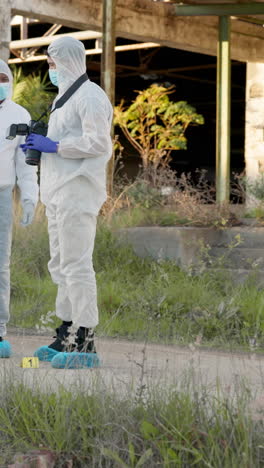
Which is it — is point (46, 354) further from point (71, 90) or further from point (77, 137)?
point (71, 90)

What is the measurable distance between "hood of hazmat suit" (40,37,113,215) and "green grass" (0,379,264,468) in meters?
1.54

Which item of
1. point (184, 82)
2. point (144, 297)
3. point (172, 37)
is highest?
point (184, 82)

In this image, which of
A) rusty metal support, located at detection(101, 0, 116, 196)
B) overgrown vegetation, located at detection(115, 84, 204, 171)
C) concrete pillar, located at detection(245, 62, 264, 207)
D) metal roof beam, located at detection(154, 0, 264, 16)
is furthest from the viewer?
overgrown vegetation, located at detection(115, 84, 204, 171)

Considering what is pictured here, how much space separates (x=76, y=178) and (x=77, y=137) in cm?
21

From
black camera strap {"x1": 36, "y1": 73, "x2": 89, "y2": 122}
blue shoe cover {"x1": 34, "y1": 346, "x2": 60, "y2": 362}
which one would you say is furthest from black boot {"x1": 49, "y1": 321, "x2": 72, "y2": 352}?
black camera strap {"x1": 36, "y1": 73, "x2": 89, "y2": 122}

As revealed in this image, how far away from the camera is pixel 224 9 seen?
13.5 m

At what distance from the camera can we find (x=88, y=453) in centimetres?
358

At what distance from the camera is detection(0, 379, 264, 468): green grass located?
3.37 meters

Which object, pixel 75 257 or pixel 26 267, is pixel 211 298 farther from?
pixel 75 257

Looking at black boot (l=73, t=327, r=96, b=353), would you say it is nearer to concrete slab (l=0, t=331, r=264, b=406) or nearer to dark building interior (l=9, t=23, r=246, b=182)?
concrete slab (l=0, t=331, r=264, b=406)

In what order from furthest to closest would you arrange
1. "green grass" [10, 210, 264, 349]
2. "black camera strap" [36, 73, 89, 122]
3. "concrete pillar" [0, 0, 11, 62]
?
"concrete pillar" [0, 0, 11, 62] < "green grass" [10, 210, 264, 349] < "black camera strap" [36, 73, 89, 122]

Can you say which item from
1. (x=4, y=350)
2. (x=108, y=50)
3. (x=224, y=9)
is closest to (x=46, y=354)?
(x=4, y=350)

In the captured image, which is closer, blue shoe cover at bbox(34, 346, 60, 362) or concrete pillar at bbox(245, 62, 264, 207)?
blue shoe cover at bbox(34, 346, 60, 362)

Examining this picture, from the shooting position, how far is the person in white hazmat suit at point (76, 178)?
203 inches
